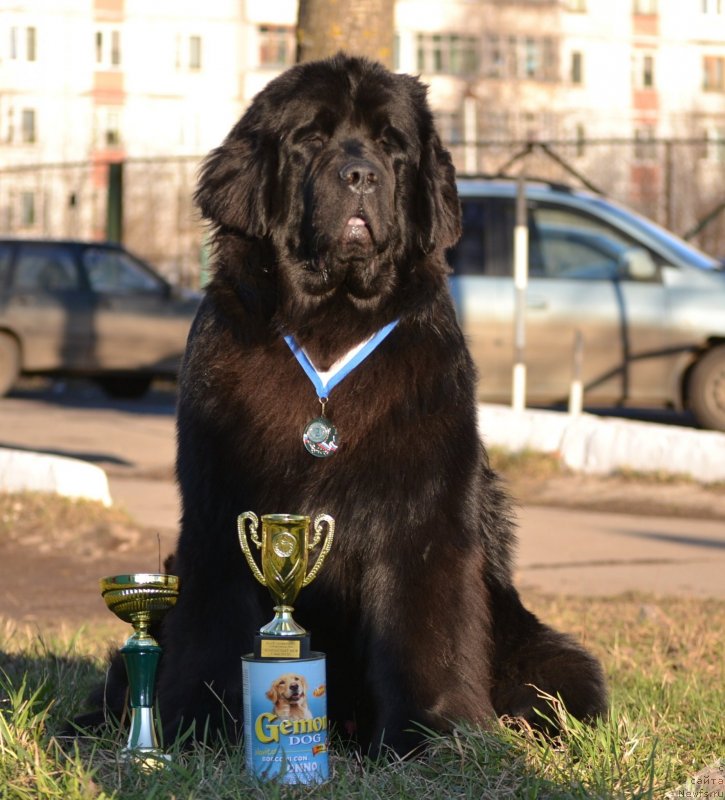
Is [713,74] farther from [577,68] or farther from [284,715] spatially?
[284,715]

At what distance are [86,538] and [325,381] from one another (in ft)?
12.9

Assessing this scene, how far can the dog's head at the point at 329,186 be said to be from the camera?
3469mm

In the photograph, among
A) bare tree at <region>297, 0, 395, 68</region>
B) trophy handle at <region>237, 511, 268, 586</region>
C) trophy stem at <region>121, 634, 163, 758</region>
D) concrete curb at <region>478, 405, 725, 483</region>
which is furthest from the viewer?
concrete curb at <region>478, 405, 725, 483</region>

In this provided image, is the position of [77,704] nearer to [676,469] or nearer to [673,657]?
[673,657]

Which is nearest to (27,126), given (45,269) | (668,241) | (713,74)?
(713,74)

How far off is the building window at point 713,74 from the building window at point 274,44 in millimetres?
14011

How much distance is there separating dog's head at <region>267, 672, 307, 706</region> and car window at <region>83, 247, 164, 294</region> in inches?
475

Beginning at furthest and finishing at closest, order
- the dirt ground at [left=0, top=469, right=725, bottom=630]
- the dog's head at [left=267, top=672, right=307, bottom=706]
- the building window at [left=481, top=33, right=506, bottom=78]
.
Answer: the building window at [left=481, top=33, right=506, bottom=78] < the dirt ground at [left=0, top=469, right=725, bottom=630] < the dog's head at [left=267, top=672, right=307, bottom=706]

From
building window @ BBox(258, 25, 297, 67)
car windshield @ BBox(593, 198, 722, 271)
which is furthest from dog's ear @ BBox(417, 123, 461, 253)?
building window @ BBox(258, 25, 297, 67)

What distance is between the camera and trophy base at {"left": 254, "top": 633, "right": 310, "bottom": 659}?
293 cm

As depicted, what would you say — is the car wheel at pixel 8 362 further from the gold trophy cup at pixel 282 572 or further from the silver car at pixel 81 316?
the gold trophy cup at pixel 282 572

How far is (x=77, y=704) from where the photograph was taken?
12.5 ft

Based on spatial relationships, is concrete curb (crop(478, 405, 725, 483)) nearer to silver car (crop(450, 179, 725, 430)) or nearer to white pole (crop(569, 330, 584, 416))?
white pole (crop(569, 330, 584, 416))

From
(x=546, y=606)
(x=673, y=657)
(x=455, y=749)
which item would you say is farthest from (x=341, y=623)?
(x=546, y=606)
